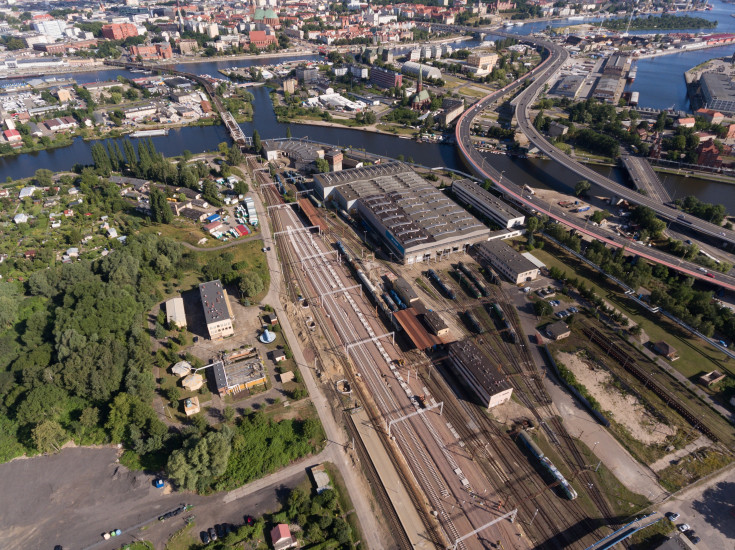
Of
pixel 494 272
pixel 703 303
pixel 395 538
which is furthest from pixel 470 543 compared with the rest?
pixel 703 303

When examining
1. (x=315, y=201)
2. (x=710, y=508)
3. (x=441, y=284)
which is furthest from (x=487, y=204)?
(x=710, y=508)

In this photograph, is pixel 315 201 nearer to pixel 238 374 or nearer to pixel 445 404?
pixel 238 374

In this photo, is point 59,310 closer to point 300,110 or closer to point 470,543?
point 470,543

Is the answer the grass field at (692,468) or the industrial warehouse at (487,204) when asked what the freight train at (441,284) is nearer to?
the industrial warehouse at (487,204)

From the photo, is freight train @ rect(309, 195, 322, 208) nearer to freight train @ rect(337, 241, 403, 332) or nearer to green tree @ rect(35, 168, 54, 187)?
freight train @ rect(337, 241, 403, 332)

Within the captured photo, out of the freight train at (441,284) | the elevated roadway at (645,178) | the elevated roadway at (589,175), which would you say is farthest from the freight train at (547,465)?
the elevated roadway at (645,178)

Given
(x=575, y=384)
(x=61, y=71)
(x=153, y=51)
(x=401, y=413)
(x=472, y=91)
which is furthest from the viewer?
(x=153, y=51)
